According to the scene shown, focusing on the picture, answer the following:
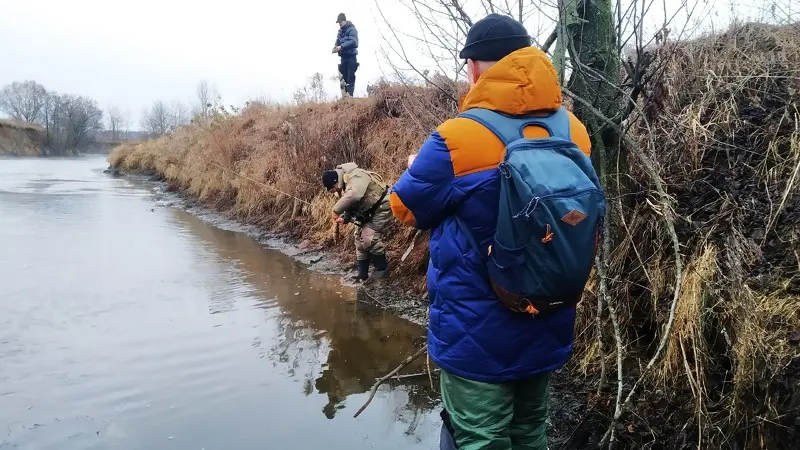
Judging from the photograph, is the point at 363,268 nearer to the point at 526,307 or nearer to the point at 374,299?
the point at 374,299

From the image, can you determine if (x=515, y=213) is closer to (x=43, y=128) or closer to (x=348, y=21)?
(x=348, y=21)

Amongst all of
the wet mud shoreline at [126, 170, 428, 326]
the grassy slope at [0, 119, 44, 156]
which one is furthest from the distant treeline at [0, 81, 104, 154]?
the wet mud shoreline at [126, 170, 428, 326]

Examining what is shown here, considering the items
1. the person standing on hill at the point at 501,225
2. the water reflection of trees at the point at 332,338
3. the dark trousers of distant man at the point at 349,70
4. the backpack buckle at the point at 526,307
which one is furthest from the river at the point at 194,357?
the dark trousers of distant man at the point at 349,70

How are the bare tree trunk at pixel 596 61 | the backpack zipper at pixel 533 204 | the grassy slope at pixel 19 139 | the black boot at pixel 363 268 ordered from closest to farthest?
the backpack zipper at pixel 533 204 → the bare tree trunk at pixel 596 61 → the black boot at pixel 363 268 → the grassy slope at pixel 19 139

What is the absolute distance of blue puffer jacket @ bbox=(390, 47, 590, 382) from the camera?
6.64 feet

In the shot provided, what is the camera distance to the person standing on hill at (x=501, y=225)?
188cm

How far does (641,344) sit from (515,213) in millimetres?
2314

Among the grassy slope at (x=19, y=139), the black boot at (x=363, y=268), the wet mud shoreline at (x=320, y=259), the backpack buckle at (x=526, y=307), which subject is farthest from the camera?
the grassy slope at (x=19, y=139)

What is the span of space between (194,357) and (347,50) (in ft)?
32.8

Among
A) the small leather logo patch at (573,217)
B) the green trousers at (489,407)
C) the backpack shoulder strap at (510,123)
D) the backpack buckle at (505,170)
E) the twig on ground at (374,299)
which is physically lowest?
the twig on ground at (374,299)

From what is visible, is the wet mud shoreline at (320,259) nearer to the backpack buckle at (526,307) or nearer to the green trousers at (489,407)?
the green trousers at (489,407)

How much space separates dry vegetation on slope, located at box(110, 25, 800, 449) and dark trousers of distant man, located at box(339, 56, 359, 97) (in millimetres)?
9273

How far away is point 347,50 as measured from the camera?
13.2 metres

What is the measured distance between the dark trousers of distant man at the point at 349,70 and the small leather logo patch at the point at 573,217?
1200 centimetres
